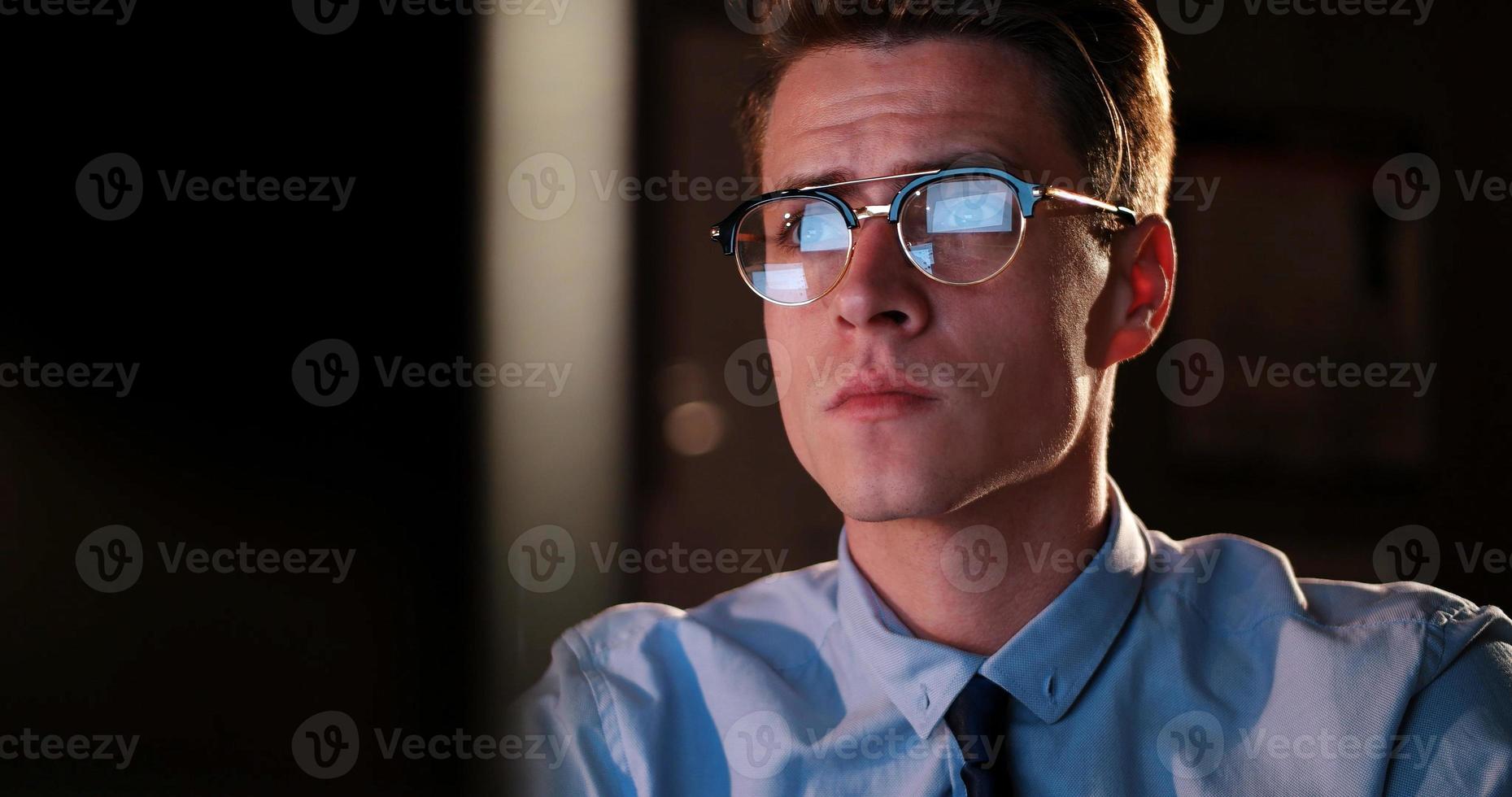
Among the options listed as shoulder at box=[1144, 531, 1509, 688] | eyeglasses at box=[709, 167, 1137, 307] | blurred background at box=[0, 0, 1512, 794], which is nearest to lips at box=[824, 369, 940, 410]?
eyeglasses at box=[709, 167, 1137, 307]

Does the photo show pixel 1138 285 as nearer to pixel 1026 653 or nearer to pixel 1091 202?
pixel 1091 202

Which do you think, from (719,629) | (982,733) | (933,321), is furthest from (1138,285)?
(719,629)

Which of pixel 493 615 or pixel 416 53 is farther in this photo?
pixel 493 615

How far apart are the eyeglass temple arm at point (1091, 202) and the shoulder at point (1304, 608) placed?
1.49 feet

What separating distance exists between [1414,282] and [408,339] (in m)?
2.24

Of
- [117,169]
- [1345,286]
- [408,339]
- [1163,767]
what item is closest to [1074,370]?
[1163,767]

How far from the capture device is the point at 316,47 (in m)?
1.54

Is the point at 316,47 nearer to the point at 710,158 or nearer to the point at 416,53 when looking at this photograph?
the point at 416,53

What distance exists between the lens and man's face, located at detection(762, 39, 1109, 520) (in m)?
1.35

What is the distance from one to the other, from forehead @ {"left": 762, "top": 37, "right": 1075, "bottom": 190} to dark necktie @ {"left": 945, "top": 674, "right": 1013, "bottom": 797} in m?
0.64

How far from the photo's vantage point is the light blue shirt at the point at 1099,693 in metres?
1.34

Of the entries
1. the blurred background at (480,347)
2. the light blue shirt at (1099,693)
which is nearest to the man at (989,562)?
the light blue shirt at (1099,693)

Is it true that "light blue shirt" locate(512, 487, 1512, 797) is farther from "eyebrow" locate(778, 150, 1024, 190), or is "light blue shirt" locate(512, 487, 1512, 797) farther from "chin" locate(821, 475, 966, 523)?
"eyebrow" locate(778, 150, 1024, 190)

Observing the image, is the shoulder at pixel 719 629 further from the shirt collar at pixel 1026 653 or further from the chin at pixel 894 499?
the chin at pixel 894 499
